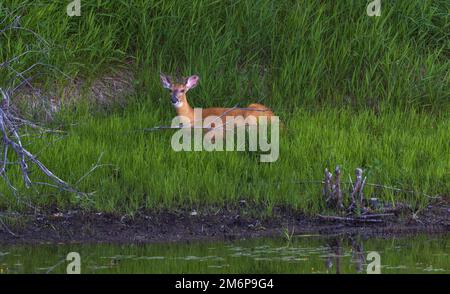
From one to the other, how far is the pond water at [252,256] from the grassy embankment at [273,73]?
57.9 inches

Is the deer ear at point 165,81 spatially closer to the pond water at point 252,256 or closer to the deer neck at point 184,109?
the deer neck at point 184,109

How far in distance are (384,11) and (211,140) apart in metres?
3.14

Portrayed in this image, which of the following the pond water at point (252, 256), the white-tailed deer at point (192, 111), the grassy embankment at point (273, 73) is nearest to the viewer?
the pond water at point (252, 256)

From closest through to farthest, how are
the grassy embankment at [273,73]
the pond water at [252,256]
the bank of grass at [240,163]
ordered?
the pond water at [252,256], the bank of grass at [240,163], the grassy embankment at [273,73]

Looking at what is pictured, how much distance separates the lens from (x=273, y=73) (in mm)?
13281

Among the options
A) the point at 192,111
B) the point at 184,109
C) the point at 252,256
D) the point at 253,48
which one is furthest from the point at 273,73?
the point at 252,256

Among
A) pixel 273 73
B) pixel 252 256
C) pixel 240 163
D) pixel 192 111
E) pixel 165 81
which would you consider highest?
pixel 273 73

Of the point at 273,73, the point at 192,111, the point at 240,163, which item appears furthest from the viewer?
the point at 273,73

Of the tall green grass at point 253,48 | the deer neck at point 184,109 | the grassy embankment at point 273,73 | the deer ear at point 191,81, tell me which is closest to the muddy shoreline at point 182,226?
the grassy embankment at point 273,73

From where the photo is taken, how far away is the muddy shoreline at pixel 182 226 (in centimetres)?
987

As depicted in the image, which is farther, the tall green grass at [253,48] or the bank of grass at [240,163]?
the tall green grass at [253,48]

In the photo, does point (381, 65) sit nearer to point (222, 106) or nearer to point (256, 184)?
point (222, 106)

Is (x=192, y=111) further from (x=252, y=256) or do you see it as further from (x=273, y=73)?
(x=252, y=256)

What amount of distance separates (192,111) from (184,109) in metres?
0.17
